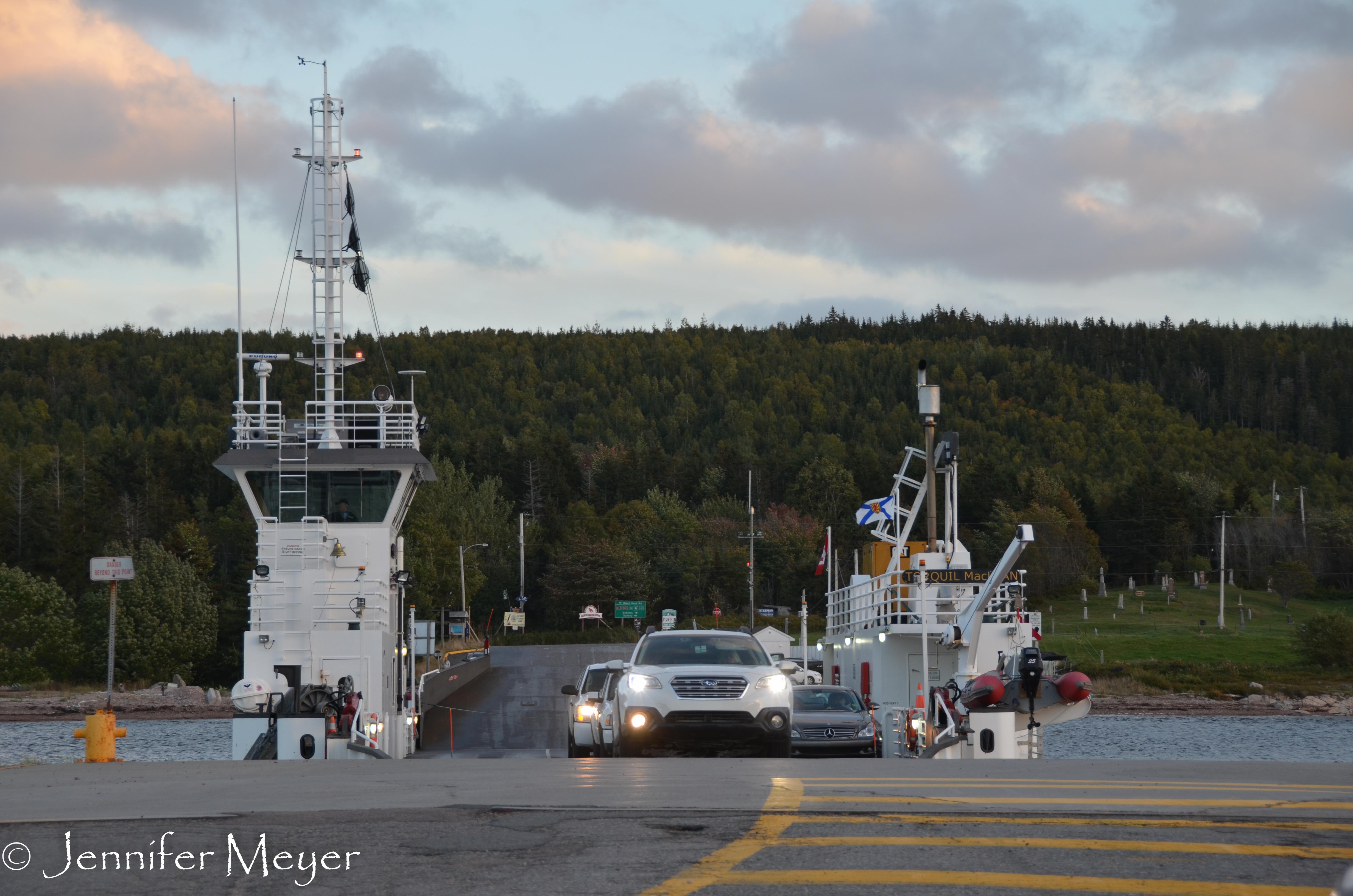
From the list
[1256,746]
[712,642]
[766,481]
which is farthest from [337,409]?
[766,481]

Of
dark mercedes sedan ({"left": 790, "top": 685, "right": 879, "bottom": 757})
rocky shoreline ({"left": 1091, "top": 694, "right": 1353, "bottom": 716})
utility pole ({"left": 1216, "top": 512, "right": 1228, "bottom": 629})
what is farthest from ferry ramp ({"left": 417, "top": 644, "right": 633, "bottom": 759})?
utility pole ({"left": 1216, "top": 512, "right": 1228, "bottom": 629})

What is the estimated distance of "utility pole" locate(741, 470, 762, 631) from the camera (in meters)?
62.5

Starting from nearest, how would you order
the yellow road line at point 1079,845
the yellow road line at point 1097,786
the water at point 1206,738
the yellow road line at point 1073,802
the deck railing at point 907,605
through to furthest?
the yellow road line at point 1079,845
the yellow road line at point 1073,802
the yellow road line at point 1097,786
the deck railing at point 907,605
the water at point 1206,738

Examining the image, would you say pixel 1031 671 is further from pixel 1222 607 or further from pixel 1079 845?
pixel 1222 607

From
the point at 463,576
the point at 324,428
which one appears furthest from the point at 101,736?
the point at 463,576

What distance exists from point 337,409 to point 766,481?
133232 millimetres

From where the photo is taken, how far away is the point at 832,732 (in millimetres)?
23109

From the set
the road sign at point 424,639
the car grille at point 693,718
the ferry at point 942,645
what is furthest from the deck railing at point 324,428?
the car grille at point 693,718

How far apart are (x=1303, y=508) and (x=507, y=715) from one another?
11938cm

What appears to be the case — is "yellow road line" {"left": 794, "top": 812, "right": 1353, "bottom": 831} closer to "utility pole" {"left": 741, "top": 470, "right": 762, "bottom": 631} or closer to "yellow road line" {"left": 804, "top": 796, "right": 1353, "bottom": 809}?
"yellow road line" {"left": 804, "top": 796, "right": 1353, "bottom": 809}

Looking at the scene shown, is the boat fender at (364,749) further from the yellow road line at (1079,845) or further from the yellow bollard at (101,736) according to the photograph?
the yellow road line at (1079,845)

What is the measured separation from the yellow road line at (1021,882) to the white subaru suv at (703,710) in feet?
30.5

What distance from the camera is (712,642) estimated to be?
17.7 m

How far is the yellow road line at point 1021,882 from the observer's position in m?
6.64
